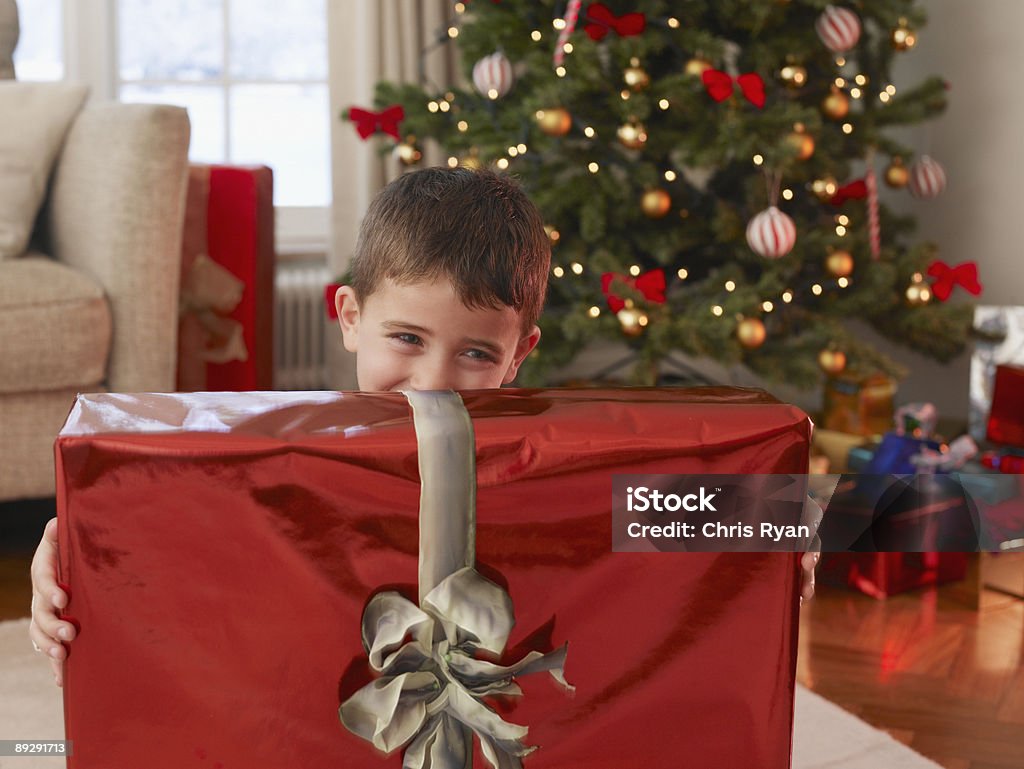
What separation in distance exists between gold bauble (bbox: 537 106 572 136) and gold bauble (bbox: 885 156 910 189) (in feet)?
2.51

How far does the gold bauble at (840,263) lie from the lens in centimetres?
213

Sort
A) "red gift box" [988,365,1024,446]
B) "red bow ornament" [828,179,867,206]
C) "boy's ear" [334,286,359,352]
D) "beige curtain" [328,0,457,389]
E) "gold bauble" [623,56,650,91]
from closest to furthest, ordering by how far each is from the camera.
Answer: "boy's ear" [334,286,359,352] < "red gift box" [988,365,1024,446] < "gold bauble" [623,56,650,91] < "red bow ornament" [828,179,867,206] < "beige curtain" [328,0,457,389]

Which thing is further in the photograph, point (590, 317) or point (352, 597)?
point (590, 317)

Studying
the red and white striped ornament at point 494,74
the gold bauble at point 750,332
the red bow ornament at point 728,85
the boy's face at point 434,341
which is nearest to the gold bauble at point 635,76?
the red bow ornament at point 728,85

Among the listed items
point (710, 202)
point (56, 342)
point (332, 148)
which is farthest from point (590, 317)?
point (332, 148)

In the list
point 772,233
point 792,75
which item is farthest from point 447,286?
point 792,75

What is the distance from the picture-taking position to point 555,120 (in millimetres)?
2049

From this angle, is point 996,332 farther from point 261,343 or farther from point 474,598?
point 474,598

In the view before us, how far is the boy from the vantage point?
3.14 ft

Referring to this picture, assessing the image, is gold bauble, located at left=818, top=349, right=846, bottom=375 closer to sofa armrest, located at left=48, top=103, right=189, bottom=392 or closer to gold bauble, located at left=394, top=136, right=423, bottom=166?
gold bauble, located at left=394, top=136, right=423, bottom=166

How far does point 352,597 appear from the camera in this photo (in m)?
0.51

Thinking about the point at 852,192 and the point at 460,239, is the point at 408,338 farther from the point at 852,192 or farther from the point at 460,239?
the point at 852,192

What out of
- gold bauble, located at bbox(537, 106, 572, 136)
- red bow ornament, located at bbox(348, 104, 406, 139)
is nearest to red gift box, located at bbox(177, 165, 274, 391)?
red bow ornament, located at bbox(348, 104, 406, 139)

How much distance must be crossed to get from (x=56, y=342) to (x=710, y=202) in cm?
137
